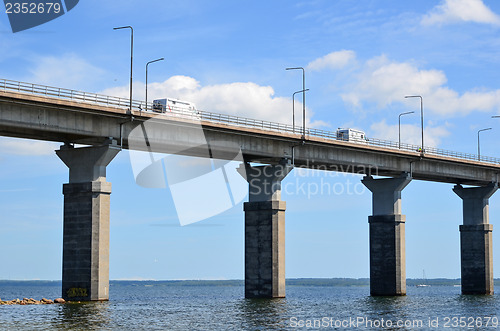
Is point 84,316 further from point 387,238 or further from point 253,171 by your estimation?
point 387,238

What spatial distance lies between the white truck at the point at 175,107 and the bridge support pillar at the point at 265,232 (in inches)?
343

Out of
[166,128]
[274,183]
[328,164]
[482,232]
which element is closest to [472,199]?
[482,232]

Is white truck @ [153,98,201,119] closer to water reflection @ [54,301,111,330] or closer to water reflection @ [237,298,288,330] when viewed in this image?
water reflection @ [54,301,111,330]

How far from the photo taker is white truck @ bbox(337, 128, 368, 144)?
85.4 meters

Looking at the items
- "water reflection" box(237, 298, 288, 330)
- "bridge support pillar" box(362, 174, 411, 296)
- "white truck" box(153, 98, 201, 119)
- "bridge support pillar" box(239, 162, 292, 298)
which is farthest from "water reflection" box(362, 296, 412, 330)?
"white truck" box(153, 98, 201, 119)

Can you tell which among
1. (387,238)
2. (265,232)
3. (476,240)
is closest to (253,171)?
(265,232)

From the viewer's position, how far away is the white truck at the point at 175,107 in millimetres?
65625

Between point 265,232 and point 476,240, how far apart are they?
1471 inches

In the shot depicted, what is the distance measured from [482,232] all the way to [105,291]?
55.6 metres

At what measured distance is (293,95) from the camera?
7950 cm

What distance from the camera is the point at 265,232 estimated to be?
240 feet

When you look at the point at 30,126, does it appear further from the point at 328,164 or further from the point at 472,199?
the point at 472,199

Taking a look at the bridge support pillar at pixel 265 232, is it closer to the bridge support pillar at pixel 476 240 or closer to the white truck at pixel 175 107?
the white truck at pixel 175 107

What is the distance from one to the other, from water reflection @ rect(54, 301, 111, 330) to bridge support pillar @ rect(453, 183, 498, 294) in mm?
55424
